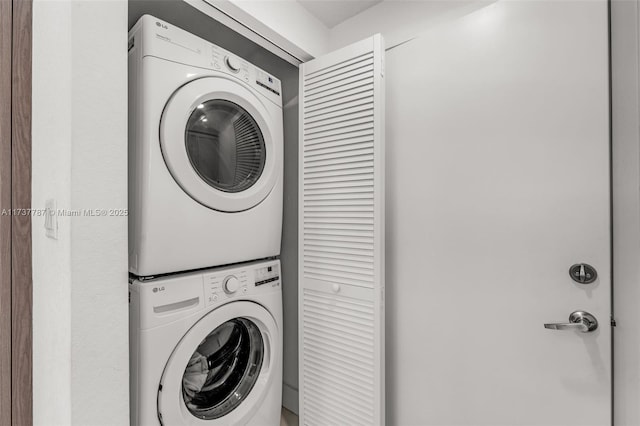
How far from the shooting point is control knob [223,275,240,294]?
49.9 inches

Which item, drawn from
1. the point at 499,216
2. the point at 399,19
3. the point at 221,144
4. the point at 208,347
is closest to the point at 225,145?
the point at 221,144

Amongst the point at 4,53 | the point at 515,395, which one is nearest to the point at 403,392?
the point at 515,395

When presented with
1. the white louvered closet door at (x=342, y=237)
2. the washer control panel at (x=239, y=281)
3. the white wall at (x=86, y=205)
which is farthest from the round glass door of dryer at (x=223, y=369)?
the white wall at (x=86, y=205)

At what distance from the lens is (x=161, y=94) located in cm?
108

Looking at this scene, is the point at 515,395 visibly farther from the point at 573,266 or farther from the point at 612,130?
the point at 612,130

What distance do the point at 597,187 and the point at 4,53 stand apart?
1.89m

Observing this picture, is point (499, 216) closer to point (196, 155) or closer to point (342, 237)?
point (342, 237)

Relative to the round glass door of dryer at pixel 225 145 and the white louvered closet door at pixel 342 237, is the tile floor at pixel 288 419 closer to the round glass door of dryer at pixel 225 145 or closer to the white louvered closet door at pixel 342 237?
the white louvered closet door at pixel 342 237

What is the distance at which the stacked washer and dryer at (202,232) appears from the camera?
106cm

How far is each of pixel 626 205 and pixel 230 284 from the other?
51.7 inches

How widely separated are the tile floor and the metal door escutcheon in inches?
62.2

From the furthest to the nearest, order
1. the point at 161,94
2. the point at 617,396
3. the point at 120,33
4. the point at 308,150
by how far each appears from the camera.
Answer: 1. the point at 308,150
2. the point at 161,94
3. the point at 617,396
4. the point at 120,33

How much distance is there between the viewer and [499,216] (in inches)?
44.3

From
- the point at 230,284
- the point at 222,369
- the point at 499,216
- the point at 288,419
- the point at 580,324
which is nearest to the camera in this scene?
the point at 580,324
